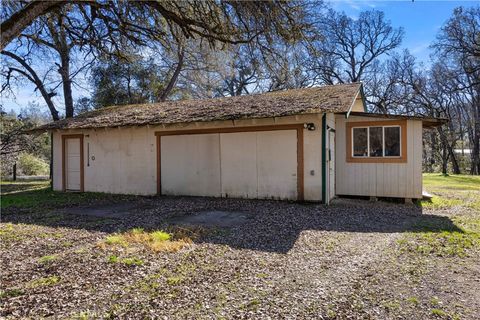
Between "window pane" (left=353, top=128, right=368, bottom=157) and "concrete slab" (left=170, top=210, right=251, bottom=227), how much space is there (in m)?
4.35

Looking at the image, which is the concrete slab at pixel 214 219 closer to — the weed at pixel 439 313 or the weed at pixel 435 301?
the weed at pixel 435 301

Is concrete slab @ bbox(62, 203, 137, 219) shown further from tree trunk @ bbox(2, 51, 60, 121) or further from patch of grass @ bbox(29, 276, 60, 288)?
tree trunk @ bbox(2, 51, 60, 121)

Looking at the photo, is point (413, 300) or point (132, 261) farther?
point (132, 261)

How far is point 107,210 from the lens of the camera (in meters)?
8.91

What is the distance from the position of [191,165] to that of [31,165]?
18.7 m

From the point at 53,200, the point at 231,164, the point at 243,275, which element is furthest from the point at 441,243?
the point at 53,200

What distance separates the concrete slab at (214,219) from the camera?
280 inches

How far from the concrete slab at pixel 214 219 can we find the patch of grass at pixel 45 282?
3.33 meters

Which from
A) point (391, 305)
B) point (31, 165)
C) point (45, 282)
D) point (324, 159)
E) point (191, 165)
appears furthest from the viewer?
point (31, 165)

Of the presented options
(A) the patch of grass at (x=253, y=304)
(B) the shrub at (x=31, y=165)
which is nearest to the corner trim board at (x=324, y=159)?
(A) the patch of grass at (x=253, y=304)

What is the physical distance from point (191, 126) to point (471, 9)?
21.1 metres

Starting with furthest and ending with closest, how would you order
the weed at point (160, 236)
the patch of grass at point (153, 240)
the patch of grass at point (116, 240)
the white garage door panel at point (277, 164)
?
the white garage door panel at point (277, 164) → the weed at point (160, 236) → the patch of grass at point (116, 240) → the patch of grass at point (153, 240)

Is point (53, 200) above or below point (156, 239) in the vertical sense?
above

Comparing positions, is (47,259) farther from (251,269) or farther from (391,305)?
(391,305)
